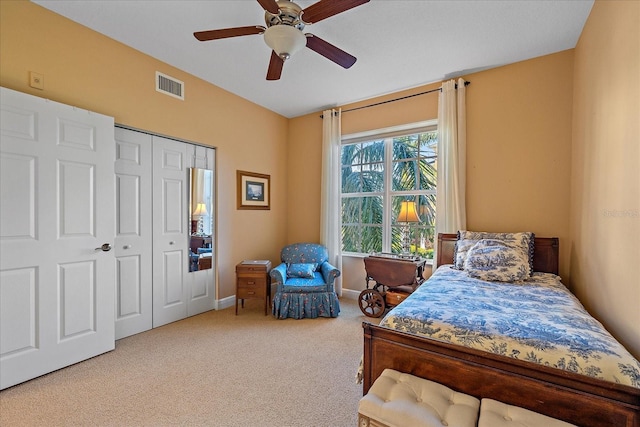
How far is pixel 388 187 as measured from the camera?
3938mm

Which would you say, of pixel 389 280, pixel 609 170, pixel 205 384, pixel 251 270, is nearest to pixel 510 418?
pixel 609 170

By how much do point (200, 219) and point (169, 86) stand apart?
1.56 meters

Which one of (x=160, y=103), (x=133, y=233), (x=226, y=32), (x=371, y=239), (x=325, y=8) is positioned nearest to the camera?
(x=325, y=8)

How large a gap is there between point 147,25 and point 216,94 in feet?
3.92

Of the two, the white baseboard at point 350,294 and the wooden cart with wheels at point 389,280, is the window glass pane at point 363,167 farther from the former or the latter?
the white baseboard at point 350,294

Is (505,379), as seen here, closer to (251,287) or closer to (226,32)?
(226,32)

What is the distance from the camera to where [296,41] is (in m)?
1.84

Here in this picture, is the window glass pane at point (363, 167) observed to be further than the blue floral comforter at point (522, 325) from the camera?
Yes

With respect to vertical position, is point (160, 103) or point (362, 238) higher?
point (160, 103)

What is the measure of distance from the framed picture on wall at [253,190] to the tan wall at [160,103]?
92 millimetres

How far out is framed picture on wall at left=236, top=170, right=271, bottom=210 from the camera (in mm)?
3969

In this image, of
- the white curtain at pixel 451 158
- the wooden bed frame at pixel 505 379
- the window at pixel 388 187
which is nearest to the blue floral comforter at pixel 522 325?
the wooden bed frame at pixel 505 379

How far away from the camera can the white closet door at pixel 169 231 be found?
3.08 m

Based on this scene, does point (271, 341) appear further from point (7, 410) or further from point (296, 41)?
point (296, 41)
